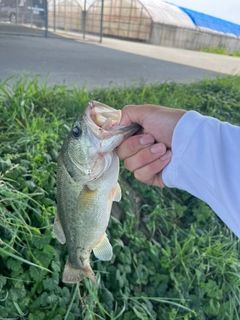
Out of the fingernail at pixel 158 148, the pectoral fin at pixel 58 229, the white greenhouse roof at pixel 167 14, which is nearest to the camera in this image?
the fingernail at pixel 158 148

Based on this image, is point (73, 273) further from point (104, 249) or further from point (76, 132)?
point (76, 132)

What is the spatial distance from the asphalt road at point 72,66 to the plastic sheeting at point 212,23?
990cm

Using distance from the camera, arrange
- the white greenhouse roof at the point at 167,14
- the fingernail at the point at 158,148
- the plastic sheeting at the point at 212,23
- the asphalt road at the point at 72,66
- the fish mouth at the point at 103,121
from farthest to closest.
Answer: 1. the plastic sheeting at the point at 212,23
2. the white greenhouse roof at the point at 167,14
3. the asphalt road at the point at 72,66
4. the fingernail at the point at 158,148
5. the fish mouth at the point at 103,121

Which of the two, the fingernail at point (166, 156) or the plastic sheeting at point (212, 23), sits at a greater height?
the fingernail at point (166, 156)

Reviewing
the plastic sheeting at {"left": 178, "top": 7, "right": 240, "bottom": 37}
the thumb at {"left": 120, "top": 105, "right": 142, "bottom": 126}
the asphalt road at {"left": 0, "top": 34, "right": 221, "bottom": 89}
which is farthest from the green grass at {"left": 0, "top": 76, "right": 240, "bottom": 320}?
the plastic sheeting at {"left": 178, "top": 7, "right": 240, "bottom": 37}

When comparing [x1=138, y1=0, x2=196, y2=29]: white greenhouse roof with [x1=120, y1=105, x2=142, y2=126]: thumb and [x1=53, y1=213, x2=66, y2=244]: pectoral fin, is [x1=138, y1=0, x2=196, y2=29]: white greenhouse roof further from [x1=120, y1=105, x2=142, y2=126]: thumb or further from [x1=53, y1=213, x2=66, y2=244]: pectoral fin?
[x1=53, y1=213, x2=66, y2=244]: pectoral fin

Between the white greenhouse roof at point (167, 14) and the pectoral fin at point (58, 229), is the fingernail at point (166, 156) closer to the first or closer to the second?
the pectoral fin at point (58, 229)

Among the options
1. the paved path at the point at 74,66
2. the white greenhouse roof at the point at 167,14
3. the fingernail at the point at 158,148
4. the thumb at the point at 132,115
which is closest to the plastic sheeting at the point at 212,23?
the white greenhouse roof at the point at 167,14

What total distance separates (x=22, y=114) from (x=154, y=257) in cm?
150

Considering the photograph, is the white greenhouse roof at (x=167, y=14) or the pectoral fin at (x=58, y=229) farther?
the white greenhouse roof at (x=167, y=14)

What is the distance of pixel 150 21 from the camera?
12.8 metres

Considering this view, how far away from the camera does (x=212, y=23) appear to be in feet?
53.1

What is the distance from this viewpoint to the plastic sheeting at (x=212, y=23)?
1532 centimetres

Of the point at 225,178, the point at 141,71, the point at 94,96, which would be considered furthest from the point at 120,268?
the point at 141,71
